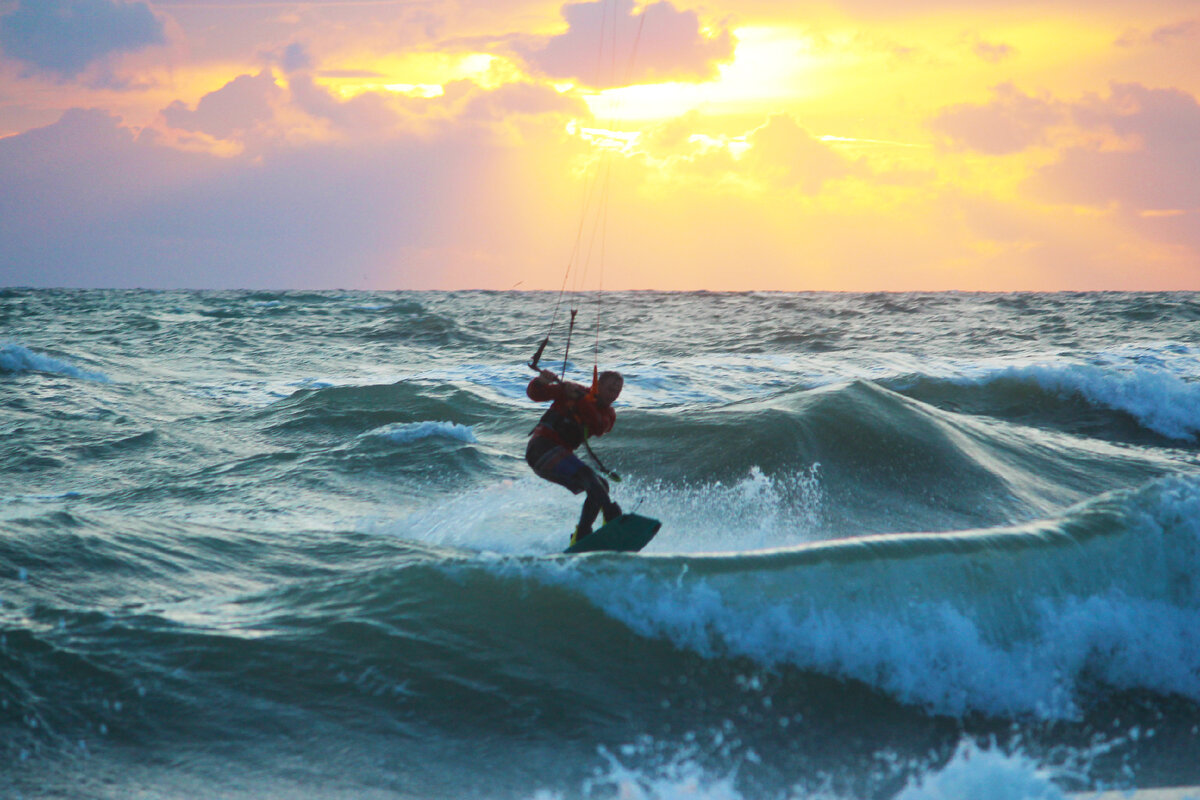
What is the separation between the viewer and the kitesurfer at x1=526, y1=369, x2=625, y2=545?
674 centimetres

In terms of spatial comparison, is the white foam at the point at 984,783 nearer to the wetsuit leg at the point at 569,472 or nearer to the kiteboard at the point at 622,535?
the kiteboard at the point at 622,535

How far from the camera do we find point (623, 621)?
18.9 ft

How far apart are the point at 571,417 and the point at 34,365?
1857cm

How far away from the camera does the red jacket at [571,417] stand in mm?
6855

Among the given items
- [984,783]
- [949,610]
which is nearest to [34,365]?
[949,610]

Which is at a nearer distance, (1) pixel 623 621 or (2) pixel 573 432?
(1) pixel 623 621

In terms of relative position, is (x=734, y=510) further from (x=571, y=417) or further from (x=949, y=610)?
(x=949, y=610)

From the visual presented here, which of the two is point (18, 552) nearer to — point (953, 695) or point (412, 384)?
point (953, 695)

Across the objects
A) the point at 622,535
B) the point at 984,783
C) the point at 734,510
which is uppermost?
the point at 622,535

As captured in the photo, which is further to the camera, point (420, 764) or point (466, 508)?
point (466, 508)

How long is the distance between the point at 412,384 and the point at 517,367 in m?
5.44

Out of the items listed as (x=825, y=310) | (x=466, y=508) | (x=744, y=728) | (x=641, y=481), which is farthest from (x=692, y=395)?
(x=825, y=310)

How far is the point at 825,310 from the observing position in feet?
148

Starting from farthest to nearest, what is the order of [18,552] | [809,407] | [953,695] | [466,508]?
[809,407] < [466,508] < [18,552] < [953,695]
